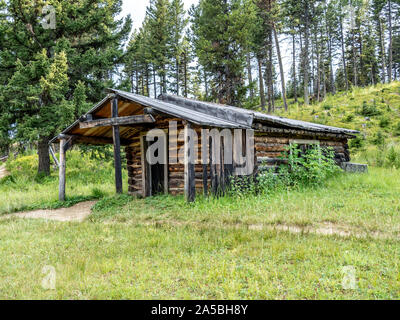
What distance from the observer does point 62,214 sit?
9.09 m

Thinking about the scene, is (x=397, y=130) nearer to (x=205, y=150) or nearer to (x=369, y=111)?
(x=369, y=111)

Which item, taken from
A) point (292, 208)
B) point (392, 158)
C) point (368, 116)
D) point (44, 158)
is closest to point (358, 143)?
point (392, 158)

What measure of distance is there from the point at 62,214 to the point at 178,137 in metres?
4.77

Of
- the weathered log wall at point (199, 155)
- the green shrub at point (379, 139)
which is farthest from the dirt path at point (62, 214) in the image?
the green shrub at point (379, 139)

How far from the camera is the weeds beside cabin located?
8781mm

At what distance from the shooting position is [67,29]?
16.1 meters

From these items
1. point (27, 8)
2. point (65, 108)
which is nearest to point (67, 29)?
point (27, 8)

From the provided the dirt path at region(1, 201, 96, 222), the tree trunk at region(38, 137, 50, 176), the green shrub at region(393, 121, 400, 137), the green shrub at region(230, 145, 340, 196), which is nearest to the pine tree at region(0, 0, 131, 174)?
the tree trunk at region(38, 137, 50, 176)

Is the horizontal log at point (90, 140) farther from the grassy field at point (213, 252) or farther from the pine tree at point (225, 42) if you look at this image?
the pine tree at point (225, 42)

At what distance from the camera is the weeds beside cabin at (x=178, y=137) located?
878 cm

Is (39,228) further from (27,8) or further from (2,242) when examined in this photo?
A: (27,8)

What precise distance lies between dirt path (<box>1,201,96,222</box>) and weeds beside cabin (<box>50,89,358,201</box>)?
1297mm

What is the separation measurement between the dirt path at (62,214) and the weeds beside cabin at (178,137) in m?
1.30

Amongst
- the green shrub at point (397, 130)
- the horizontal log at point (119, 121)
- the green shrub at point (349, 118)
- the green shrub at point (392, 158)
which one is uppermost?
the green shrub at point (349, 118)
